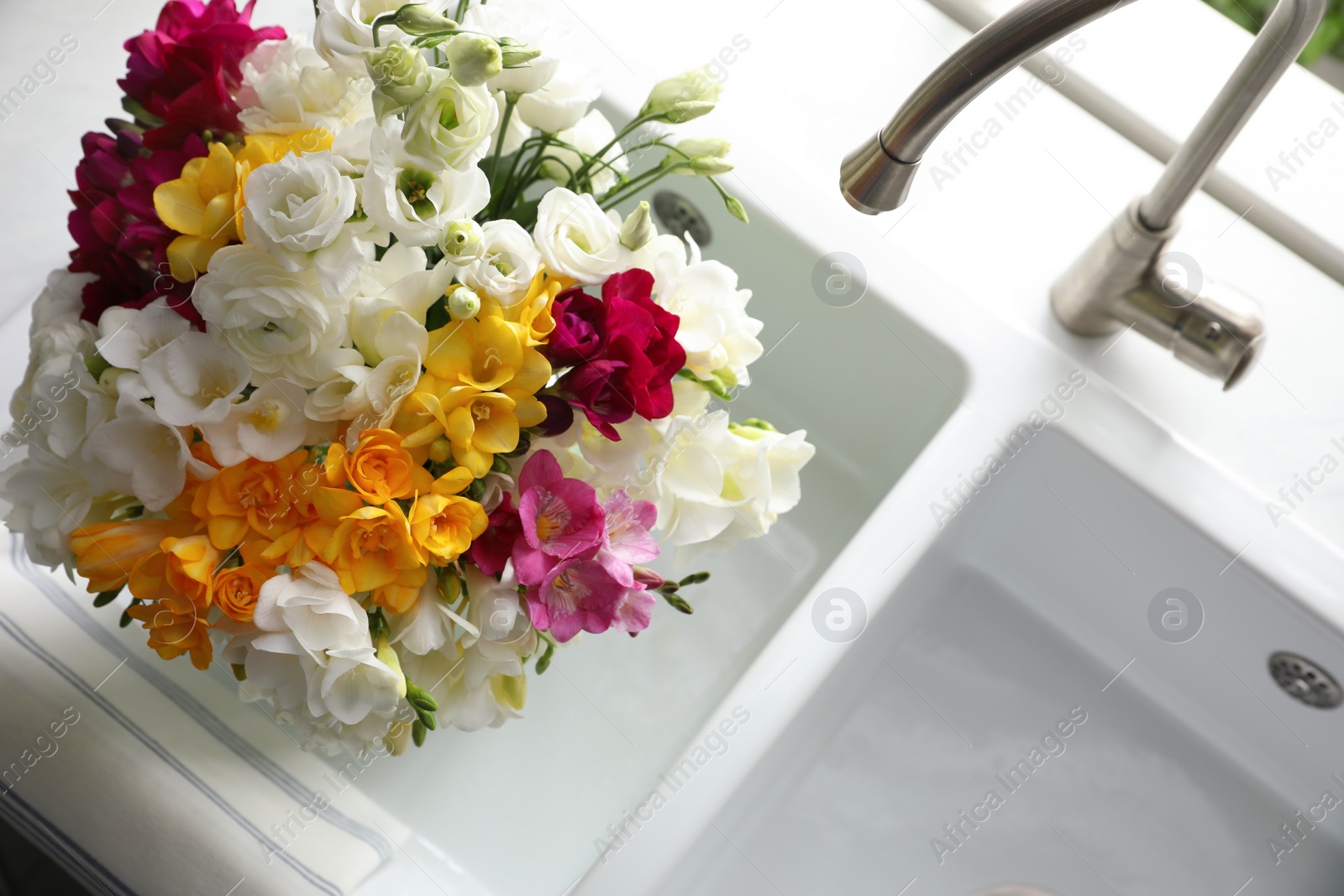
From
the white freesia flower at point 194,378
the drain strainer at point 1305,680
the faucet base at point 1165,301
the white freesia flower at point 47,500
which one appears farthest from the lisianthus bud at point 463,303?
the drain strainer at point 1305,680

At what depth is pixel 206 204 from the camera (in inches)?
17.8

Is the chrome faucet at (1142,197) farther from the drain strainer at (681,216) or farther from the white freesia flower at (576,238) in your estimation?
the drain strainer at (681,216)

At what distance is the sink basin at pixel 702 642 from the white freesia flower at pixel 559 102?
276 millimetres

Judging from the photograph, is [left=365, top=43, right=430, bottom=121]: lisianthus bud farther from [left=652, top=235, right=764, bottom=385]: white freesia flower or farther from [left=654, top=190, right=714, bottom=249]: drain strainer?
[left=654, top=190, right=714, bottom=249]: drain strainer

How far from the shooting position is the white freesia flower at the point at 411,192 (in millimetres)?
419

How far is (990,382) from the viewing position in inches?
28.5

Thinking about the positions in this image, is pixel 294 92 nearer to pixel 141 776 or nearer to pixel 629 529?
pixel 629 529

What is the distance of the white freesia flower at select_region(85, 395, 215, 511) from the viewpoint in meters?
0.44

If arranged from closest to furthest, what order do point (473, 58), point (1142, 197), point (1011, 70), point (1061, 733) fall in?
point (473, 58), point (1011, 70), point (1142, 197), point (1061, 733)

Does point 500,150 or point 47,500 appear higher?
point 500,150

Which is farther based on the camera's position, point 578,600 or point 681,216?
point 681,216

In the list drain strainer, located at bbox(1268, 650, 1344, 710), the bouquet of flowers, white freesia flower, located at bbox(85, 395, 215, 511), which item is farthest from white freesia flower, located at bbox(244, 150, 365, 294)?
drain strainer, located at bbox(1268, 650, 1344, 710)

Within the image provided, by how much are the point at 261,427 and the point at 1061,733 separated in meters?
0.67

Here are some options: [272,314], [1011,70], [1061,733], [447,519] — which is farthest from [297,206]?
[1061,733]
